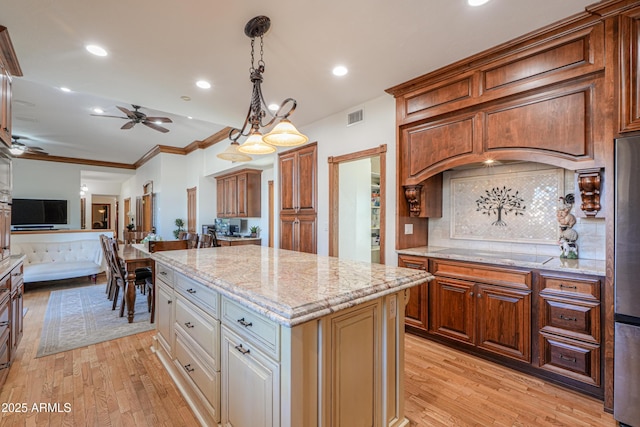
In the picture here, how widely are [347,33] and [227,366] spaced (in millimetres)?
2409

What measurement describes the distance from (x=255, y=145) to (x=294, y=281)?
136 centimetres

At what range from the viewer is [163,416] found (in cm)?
185

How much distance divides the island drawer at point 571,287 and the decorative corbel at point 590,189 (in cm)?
51

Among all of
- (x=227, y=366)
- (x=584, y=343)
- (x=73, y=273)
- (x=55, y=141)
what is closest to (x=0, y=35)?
(x=227, y=366)

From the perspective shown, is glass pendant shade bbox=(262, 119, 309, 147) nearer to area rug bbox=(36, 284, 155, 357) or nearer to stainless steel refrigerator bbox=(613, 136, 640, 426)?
stainless steel refrigerator bbox=(613, 136, 640, 426)

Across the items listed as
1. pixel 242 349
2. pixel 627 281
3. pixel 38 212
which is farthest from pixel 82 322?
pixel 38 212

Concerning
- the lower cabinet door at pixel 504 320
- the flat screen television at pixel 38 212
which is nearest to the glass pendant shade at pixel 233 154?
the lower cabinet door at pixel 504 320

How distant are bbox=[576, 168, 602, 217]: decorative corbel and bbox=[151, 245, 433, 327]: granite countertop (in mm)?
1444

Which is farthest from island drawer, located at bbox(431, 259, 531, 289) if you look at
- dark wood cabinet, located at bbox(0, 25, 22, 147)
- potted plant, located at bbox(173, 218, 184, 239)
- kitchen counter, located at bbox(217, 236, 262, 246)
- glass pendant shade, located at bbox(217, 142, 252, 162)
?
potted plant, located at bbox(173, 218, 184, 239)

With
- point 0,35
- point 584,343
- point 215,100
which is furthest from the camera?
point 215,100

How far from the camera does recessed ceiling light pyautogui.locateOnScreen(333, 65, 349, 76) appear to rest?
272 cm

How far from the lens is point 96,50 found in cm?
243

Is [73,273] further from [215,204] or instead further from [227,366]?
[227,366]

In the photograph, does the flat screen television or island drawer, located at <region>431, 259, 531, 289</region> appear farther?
the flat screen television
